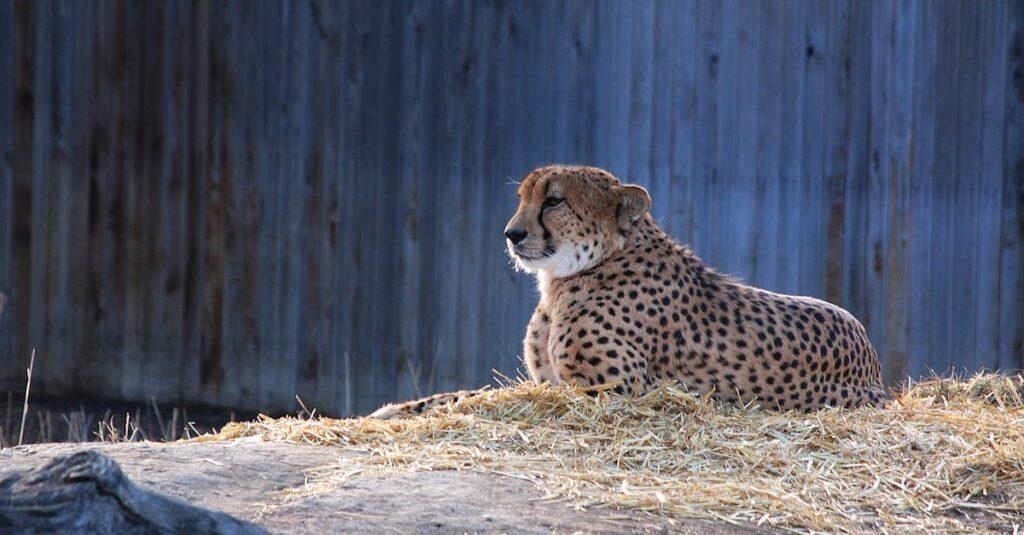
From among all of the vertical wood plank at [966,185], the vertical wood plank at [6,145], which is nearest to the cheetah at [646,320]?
the vertical wood plank at [966,185]

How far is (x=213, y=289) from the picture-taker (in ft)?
25.8

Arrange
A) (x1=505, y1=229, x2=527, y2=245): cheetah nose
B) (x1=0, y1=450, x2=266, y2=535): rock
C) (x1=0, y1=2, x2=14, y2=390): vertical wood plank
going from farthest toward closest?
(x1=0, y1=2, x2=14, y2=390): vertical wood plank, (x1=505, y1=229, x2=527, y2=245): cheetah nose, (x1=0, y1=450, x2=266, y2=535): rock

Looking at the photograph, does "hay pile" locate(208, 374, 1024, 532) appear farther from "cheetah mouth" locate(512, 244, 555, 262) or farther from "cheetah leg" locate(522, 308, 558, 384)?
"cheetah mouth" locate(512, 244, 555, 262)

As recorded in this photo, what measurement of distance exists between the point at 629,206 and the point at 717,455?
1.44 metres

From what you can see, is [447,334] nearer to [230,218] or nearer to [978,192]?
[230,218]

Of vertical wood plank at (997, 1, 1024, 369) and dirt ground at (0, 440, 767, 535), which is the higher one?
vertical wood plank at (997, 1, 1024, 369)

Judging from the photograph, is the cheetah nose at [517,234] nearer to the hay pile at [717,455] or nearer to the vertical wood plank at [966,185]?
the hay pile at [717,455]

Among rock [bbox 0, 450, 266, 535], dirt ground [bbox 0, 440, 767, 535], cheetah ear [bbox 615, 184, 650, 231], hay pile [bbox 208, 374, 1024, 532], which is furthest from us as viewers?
cheetah ear [bbox 615, 184, 650, 231]

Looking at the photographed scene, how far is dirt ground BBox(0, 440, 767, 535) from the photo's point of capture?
3.05 metres

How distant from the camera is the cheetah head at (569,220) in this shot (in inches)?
198

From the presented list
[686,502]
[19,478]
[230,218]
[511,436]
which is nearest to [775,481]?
[686,502]

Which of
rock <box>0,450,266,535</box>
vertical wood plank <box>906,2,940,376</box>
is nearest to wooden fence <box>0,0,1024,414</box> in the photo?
vertical wood plank <box>906,2,940,376</box>

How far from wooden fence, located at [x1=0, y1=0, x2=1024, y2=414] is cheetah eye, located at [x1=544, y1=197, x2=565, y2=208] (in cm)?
223

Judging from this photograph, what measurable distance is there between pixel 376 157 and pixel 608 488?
14.4 ft
